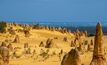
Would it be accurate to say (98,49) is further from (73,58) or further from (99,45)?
(73,58)

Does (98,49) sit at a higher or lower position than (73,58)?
higher

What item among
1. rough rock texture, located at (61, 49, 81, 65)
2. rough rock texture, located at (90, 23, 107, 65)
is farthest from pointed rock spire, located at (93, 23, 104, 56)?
rough rock texture, located at (61, 49, 81, 65)

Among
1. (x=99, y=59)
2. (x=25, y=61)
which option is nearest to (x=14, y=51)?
(x=25, y=61)

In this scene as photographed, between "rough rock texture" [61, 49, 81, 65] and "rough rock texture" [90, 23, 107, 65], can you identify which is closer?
"rough rock texture" [61, 49, 81, 65]

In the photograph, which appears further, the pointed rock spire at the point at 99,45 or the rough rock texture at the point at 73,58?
the pointed rock spire at the point at 99,45

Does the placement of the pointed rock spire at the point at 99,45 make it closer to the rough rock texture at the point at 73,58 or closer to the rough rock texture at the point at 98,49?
the rough rock texture at the point at 98,49

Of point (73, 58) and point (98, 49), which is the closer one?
point (73, 58)

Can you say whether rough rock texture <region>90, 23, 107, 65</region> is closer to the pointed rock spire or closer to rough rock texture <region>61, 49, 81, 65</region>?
the pointed rock spire

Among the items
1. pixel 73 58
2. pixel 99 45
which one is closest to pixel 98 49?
pixel 99 45

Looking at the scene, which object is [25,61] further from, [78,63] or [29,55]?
[78,63]

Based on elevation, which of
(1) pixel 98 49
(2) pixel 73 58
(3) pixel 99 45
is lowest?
(2) pixel 73 58

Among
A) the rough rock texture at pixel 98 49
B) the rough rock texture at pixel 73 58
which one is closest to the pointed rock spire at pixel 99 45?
the rough rock texture at pixel 98 49

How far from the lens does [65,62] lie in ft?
61.9

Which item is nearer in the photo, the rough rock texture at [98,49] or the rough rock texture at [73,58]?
the rough rock texture at [73,58]
